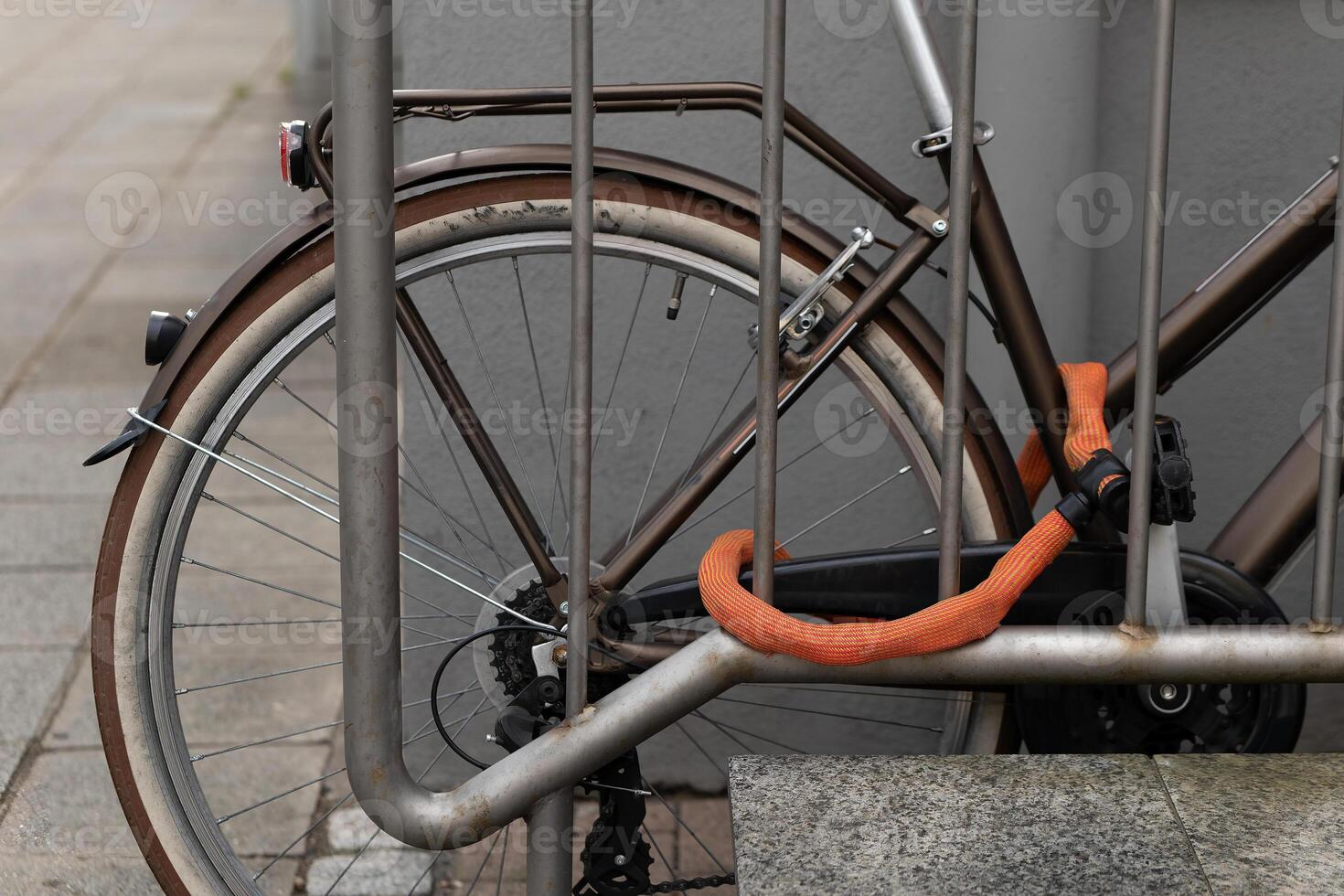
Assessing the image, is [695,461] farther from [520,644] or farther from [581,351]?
[581,351]

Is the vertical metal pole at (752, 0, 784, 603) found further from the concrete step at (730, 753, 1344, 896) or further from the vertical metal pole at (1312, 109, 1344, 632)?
the vertical metal pole at (1312, 109, 1344, 632)

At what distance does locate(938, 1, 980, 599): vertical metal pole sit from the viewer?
145 cm

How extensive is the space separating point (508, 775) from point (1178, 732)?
0.85 m

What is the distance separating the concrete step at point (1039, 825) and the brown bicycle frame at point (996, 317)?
0.34 meters

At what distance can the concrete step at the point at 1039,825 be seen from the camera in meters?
1.48

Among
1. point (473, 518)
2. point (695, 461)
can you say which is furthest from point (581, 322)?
point (473, 518)

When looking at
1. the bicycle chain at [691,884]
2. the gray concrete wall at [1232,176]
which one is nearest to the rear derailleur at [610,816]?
the bicycle chain at [691,884]

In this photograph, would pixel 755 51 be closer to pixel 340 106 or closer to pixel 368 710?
pixel 340 106

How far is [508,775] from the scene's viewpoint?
5.49ft

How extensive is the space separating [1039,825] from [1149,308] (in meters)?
0.53

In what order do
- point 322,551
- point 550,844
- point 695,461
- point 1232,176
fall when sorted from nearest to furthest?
point 550,844 → point 695,461 → point 322,551 → point 1232,176

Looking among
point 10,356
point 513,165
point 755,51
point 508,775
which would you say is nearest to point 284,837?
point 508,775

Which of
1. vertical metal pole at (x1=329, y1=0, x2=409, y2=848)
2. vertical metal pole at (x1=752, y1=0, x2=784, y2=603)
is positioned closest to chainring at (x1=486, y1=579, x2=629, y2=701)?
vertical metal pole at (x1=329, y1=0, x2=409, y2=848)

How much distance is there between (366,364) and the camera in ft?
4.83
